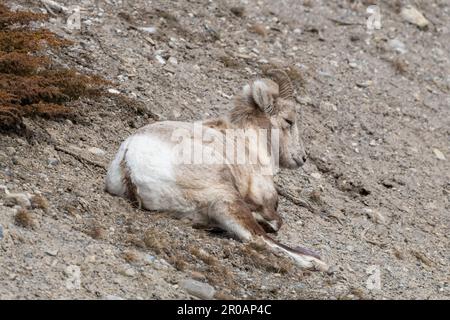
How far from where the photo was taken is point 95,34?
1229 cm

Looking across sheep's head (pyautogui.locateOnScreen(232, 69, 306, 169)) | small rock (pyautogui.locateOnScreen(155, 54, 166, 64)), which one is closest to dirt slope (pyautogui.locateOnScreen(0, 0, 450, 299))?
small rock (pyautogui.locateOnScreen(155, 54, 166, 64))

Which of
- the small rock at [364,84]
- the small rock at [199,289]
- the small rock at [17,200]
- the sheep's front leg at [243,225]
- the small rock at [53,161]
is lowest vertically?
the small rock at [364,84]

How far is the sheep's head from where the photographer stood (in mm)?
9289

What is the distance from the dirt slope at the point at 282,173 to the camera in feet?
23.5

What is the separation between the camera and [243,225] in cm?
793

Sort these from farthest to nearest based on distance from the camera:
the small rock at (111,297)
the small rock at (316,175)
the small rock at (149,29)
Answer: the small rock at (149,29), the small rock at (316,175), the small rock at (111,297)

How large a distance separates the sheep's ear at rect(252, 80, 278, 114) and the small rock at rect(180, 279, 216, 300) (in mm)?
2746

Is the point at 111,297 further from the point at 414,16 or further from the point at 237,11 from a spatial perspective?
the point at 414,16

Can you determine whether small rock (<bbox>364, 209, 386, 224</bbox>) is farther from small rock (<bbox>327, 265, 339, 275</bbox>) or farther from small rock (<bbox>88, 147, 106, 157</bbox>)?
small rock (<bbox>88, 147, 106, 157</bbox>)

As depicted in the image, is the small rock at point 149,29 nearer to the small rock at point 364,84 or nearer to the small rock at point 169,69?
the small rock at point 169,69

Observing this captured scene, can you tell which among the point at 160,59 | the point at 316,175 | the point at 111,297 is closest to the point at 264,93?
the point at 316,175

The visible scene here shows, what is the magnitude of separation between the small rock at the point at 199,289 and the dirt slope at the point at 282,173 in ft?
0.34

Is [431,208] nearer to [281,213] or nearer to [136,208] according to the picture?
[281,213]

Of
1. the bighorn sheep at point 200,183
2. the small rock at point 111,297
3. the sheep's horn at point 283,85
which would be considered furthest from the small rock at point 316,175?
the small rock at point 111,297
